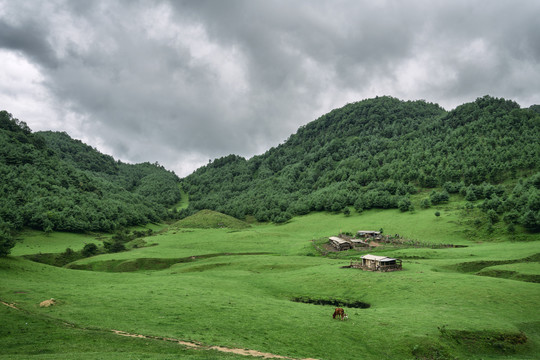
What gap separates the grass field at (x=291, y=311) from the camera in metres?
Result: 25.9

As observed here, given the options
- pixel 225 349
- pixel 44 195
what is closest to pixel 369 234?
pixel 225 349

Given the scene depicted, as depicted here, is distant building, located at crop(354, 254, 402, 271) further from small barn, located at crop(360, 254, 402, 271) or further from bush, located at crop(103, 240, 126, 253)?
bush, located at crop(103, 240, 126, 253)

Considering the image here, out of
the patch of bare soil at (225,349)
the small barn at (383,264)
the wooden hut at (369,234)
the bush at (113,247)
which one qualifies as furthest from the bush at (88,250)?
the wooden hut at (369,234)

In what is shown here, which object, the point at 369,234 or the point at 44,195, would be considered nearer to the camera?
the point at 369,234

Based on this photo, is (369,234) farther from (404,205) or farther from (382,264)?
(382,264)

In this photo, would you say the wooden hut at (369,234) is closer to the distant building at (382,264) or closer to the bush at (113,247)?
the distant building at (382,264)

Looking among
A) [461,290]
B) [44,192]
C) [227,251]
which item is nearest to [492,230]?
[461,290]

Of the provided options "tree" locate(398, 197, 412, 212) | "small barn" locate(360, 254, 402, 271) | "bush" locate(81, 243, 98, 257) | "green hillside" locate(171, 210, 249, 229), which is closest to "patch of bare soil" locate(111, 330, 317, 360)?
"small barn" locate(360, 254, 402, 271)

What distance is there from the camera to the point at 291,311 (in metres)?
37.5

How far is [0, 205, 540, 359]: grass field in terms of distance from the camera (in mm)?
25938

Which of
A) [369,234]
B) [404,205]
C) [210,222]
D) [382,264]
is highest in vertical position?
[404,205]

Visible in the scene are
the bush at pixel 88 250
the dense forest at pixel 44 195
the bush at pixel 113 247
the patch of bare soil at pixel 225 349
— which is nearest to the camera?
the patch of bare soil at pixel 225 349

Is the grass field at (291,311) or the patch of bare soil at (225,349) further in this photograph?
the grass field at (291,311)

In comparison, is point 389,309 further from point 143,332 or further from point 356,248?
point 356,248
